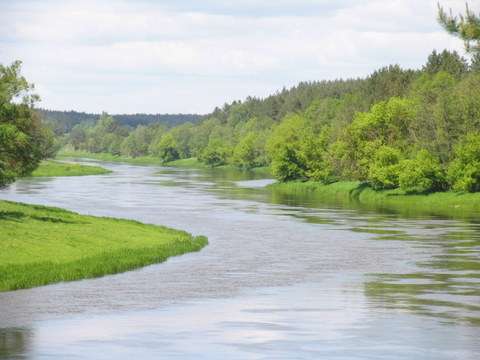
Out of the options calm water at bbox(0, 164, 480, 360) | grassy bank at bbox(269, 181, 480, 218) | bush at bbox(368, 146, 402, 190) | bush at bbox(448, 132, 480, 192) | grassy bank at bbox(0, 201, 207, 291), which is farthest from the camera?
bush at bbox(368, 146, 402, 190)

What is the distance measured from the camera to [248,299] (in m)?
43.8

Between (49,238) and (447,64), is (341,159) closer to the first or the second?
(447,64)

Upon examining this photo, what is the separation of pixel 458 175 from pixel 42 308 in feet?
243

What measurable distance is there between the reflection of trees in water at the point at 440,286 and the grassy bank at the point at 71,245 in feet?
48.2

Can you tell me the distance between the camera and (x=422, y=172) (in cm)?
10881

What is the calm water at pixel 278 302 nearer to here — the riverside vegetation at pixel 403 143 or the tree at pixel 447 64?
the riverside vegetation at pixel 403 143

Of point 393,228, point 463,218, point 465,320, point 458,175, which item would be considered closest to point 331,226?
point 393,228

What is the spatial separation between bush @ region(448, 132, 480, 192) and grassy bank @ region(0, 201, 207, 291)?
43.8 meters

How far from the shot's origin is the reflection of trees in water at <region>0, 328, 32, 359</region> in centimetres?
3070

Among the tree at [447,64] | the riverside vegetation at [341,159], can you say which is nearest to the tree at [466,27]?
the riverside vegetation at [341,159]

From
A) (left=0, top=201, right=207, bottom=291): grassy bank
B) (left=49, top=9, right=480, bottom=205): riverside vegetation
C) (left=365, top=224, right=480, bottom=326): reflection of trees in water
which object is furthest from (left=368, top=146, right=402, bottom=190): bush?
(left=0, top=201, right=207, bottom=291): grassy bank

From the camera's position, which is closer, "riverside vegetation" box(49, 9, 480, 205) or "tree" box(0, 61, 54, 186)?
"tree" box(0, 61, 54, 186)

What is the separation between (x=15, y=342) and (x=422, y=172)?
8159cm

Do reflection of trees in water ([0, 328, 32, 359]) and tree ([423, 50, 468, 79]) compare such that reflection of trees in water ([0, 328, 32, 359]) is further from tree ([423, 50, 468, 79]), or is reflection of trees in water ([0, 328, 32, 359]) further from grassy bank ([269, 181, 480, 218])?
tree ([423, 50, 468, 79])
